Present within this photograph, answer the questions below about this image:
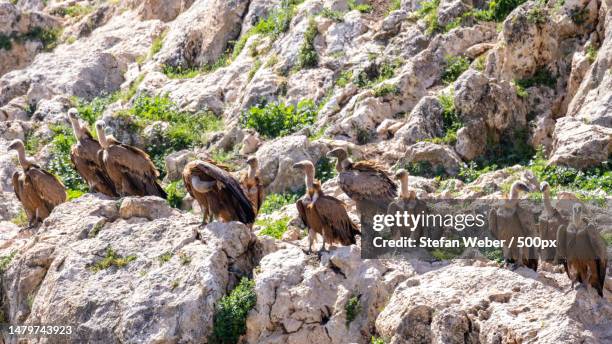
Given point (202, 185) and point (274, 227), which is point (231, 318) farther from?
point (274, 227)

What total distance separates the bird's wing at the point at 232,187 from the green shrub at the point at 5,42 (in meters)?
16.3

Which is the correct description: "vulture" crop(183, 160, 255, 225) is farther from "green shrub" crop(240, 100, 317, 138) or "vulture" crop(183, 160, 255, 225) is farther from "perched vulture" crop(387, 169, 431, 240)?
"green shrub" crop(240, 100, 317, 138)

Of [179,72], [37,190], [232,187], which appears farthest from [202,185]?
[179,72]

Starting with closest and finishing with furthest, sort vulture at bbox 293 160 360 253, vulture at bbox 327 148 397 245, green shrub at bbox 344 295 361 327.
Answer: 1. green shrub at bbox 344 295 361 327
2. vulture at bbox 293 160 360 253
3. vulture at bbox 327 148 397 245

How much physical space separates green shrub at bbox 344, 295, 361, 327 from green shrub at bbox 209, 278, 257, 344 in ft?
4.56

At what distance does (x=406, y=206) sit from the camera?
18109mm

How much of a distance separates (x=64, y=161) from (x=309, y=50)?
579 centimetres

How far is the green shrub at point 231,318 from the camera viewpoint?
16.6 metres

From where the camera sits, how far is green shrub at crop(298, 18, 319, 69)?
26156 millimetres

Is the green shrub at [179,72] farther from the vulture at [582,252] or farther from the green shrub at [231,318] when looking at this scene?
the vulture at [582,252]

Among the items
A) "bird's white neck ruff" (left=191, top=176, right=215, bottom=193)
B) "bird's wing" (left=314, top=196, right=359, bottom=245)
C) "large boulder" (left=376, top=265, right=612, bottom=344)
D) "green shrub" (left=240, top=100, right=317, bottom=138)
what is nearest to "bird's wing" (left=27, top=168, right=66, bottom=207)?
"bird's white neck ruff" (left=191, top=176, right=215, bottom=193)

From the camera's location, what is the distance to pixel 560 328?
46.4 feet

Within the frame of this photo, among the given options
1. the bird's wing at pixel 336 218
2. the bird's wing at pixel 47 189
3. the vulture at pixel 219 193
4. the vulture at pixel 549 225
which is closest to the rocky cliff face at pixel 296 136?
the vulture at pixel 549 225

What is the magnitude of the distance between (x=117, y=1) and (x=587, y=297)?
74.0 ft
